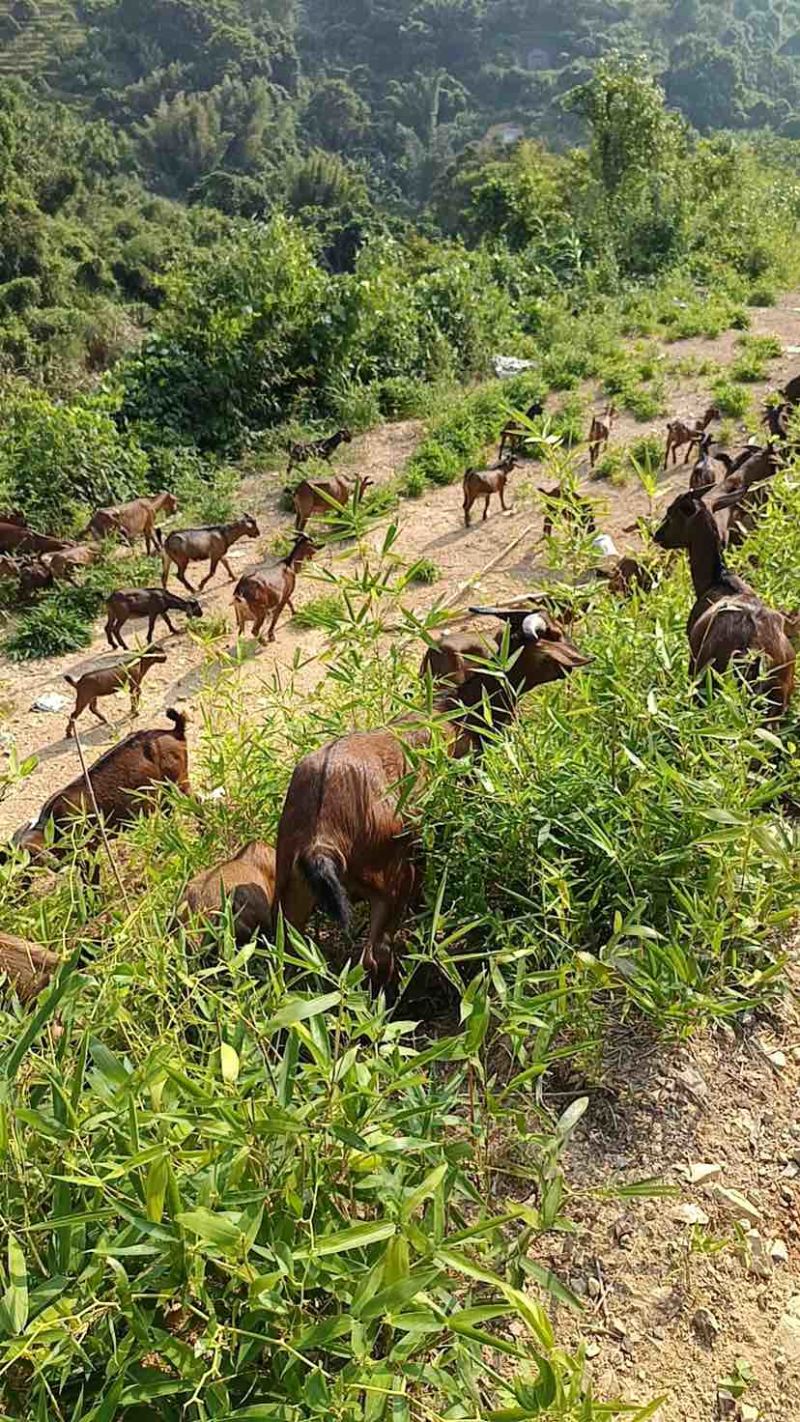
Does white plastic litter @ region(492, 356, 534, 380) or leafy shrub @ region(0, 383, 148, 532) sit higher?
leafy shrub @ region(0, 383, 148, 532)

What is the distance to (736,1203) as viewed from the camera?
7.39ft

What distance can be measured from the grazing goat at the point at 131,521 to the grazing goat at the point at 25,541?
346 millimetres

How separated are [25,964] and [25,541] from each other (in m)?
6.99

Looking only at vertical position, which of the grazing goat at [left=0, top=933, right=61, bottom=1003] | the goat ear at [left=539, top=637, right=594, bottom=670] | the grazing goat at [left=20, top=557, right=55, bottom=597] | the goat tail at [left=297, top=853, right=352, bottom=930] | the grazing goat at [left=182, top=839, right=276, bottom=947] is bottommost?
the grazing goat at [left=20, top=557, right=55, bottom=597]

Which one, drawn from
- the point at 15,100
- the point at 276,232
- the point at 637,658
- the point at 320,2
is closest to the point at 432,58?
the point at 320,2

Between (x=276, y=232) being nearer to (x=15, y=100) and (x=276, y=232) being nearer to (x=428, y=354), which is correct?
(x=428, y=354)

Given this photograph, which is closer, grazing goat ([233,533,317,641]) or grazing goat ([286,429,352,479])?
grazing goat ([233,533,317,641])

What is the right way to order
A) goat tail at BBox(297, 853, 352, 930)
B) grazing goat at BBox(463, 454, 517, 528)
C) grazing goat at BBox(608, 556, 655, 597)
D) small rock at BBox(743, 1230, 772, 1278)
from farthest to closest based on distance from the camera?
1. grazing goat at BBox(463, 454, 517, 528)
2. grazing goat at BBox(608, 556, 655, 597)
3. goat tail at BBox(297, 853, 352, 930)
4. small rock at BBox(743, 1230, 772, 1278)

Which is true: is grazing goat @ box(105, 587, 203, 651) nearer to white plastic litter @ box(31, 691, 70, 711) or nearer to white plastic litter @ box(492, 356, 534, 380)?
white plastic litter @ box(31, 691, 70, 711)

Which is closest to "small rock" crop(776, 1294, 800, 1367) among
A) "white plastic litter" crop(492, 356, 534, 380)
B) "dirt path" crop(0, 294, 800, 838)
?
"dirt path" crop(0, 294, 800, 838)

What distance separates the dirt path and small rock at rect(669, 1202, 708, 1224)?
2.81 metres

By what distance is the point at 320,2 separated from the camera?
7481cm

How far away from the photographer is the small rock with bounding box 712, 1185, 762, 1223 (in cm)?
223

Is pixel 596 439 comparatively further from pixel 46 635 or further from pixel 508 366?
pixel 46 635
